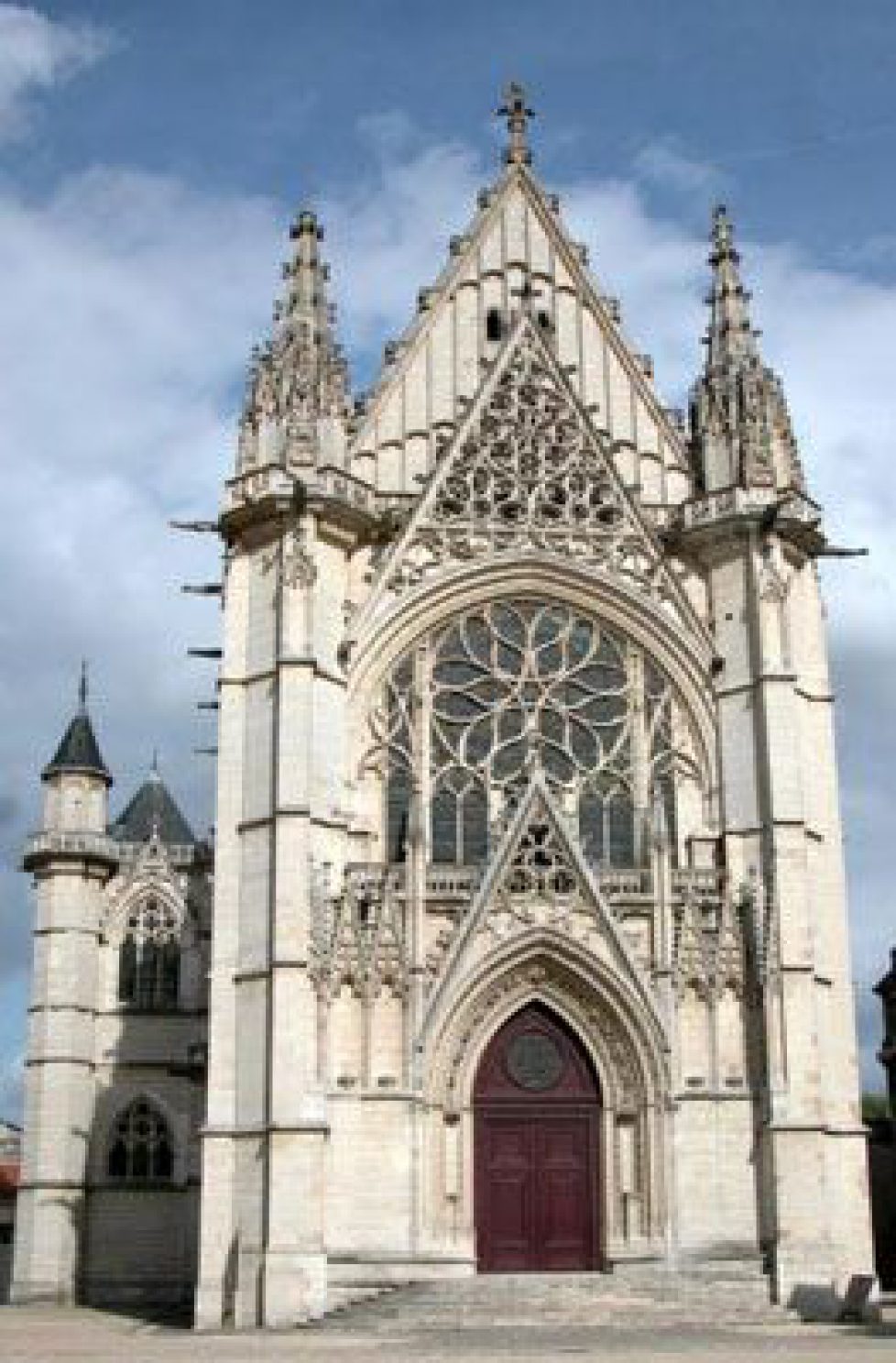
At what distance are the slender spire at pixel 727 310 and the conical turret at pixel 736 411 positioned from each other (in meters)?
0.02

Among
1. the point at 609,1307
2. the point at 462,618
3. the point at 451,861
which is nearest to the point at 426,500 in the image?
the point at 462,618

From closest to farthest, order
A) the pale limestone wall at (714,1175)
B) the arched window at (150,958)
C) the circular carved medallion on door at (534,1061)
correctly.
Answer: the pale limestone wall at (714,1175)
the circular carved medallion on door at (534,1061)
the arched window at (150,958)

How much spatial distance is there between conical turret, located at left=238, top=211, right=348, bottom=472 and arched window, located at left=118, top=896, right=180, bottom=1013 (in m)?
14.3

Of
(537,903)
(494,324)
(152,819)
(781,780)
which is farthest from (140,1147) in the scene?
(494,324)

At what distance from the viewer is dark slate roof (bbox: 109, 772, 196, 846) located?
4476 cm

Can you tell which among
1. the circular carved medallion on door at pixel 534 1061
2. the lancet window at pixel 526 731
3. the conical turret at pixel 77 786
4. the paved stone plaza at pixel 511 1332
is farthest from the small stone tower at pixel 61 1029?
the circular carved medallion on door at pixel 534 1061

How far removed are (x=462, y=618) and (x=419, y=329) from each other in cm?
604

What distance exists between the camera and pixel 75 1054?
37.8 meters

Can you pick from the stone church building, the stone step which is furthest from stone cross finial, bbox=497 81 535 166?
the stone step

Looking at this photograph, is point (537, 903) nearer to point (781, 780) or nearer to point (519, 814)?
point (519, 814)

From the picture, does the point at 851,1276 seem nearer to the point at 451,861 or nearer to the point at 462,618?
the point at 451,861

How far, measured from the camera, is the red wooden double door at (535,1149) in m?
26.0

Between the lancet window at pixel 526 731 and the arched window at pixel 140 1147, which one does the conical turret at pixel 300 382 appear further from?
the arched window at pixel 140 1147

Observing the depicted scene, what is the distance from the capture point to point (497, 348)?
1254 inches
